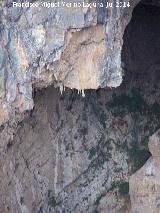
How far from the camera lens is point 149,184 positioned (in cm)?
873

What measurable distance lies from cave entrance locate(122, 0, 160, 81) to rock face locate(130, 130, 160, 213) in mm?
1370

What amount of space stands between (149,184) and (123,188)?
89 cm

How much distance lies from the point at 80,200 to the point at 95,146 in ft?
2.54

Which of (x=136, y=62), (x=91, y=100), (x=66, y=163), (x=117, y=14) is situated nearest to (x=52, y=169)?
(x=66, y=163)

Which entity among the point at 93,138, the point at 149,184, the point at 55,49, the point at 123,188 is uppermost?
the point at 55,49

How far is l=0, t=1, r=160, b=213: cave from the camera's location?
9.08 metres

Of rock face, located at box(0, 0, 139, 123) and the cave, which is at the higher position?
rock face, located at box(0, 0, 139, 123)

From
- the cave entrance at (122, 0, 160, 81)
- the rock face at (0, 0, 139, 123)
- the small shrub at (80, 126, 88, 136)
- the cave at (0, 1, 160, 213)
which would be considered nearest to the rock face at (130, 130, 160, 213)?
the cave at (0, 1, 160, 213)

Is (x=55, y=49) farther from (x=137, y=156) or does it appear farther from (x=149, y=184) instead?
(x=137, y=156)

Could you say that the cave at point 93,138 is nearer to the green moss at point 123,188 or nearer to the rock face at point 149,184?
the green moss at point 123,188

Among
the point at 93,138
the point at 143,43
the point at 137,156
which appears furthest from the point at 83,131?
the point at 143,43

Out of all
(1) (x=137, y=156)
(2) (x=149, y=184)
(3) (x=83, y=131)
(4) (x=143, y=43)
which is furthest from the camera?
(4) (x=143, y=43)

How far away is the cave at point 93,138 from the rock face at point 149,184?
1.88 ft

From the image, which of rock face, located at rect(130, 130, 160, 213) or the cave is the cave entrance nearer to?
the cave
